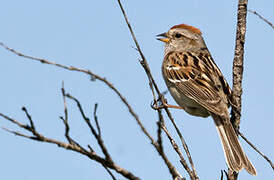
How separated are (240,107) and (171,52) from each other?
2.42 metres

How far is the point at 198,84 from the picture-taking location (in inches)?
217

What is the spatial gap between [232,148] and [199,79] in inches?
50.9

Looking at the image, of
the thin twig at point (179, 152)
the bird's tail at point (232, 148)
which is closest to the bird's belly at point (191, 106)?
the bird's tail at point (232, 148)

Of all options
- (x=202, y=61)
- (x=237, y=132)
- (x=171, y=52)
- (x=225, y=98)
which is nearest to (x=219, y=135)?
(x=237, y=132)

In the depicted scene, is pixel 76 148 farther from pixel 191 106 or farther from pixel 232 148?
pixel 191 106

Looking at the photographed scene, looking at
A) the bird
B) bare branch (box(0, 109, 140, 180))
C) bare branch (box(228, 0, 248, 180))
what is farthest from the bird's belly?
bare branch (box(0, 109, 140, 180))

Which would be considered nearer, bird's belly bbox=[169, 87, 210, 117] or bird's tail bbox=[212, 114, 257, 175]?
bird's tail bbox=[212, 114, 257, 175]

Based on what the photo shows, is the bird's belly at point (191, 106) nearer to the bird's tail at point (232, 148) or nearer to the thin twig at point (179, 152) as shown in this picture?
the bird's tail at point (232, 148)

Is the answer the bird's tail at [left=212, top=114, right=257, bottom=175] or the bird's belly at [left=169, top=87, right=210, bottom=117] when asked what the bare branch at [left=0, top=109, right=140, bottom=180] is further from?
the bird's belly at [left=169, top=87, right=210, bottom=117]

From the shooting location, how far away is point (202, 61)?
238 inches

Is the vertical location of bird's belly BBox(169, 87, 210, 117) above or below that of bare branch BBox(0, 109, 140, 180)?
below

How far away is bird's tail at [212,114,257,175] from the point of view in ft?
14.0

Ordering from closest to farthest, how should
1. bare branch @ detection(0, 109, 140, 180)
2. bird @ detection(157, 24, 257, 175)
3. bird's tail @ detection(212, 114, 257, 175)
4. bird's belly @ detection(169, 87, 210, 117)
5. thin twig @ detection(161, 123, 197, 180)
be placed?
bare branch @ detection(0, 109, 140, 180) → thin twig @ detection(161, 123, 197, 180) → bird's tail @ detection(212, 114, 257, 175) → bird @ detection(157, 24, 257, 175) → bird's belly @ detection(169, 87, 210, 117)

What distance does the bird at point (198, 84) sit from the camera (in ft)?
15.2
